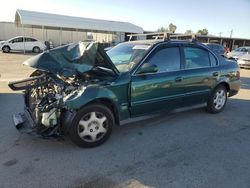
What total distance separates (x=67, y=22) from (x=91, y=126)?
29164 mm

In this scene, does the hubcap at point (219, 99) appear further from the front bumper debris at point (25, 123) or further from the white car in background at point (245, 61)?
the white car in background at point (245, 61)

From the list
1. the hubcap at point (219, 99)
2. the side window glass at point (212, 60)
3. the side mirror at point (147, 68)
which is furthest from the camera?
the hubcap at point (219, 99)

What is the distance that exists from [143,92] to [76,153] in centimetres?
150

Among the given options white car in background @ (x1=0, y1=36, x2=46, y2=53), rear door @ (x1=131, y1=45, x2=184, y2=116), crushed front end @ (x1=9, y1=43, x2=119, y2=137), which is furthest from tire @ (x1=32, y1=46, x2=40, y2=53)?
rear door @ (x1=131, y1=45, x2=184, y2=116)

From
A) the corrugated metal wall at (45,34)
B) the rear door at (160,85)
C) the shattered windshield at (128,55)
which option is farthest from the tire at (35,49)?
the rear door at (160,85)

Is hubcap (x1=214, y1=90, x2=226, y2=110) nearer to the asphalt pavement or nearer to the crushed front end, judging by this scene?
the asphalt pavement

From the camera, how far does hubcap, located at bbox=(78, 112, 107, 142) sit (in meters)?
3.71

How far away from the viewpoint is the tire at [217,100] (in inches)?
219

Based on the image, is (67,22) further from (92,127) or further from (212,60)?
(92,127)

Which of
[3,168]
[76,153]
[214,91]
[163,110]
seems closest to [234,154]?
[163,110]

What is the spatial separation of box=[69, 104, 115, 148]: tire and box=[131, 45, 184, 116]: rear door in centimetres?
55

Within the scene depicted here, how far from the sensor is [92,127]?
379 centimetres

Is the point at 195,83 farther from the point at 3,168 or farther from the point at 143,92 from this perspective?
the point at 3,168

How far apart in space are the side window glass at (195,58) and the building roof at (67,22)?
2484 cm
